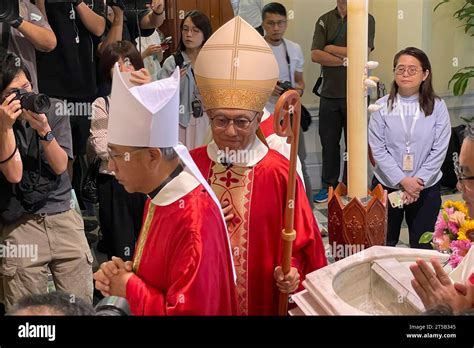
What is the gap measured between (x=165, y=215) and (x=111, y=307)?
265 mm

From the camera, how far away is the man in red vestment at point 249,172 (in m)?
1.82

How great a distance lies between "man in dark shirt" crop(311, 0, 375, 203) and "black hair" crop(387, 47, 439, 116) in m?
0.13

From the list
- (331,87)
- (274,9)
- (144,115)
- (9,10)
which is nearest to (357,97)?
(331,87)

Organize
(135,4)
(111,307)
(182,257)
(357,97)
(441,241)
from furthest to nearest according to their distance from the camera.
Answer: (135,4)
(441,241)
(357,97)
(182,257)
(111,307)

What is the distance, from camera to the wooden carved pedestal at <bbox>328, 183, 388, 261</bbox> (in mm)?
1779

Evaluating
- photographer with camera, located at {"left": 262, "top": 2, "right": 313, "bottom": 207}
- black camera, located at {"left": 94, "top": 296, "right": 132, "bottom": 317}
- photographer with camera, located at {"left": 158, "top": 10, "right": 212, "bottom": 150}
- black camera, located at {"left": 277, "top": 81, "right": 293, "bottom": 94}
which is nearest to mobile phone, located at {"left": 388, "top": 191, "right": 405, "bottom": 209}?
photographer with camera, located at {"left": 262, "top": 2, "right": 313, "bottom": 207}

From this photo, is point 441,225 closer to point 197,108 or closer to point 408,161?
point 408,161

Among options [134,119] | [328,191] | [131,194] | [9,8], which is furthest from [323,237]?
[9,8]

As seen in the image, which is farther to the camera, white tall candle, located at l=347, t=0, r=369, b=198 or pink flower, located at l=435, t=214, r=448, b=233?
pink flower, located at l=435, t=214, r=448, b=233

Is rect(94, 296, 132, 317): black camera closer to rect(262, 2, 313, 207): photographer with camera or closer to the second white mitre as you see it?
the second white mitre

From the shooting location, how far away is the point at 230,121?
5.93 ft

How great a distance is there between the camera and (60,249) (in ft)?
A: 6.39
